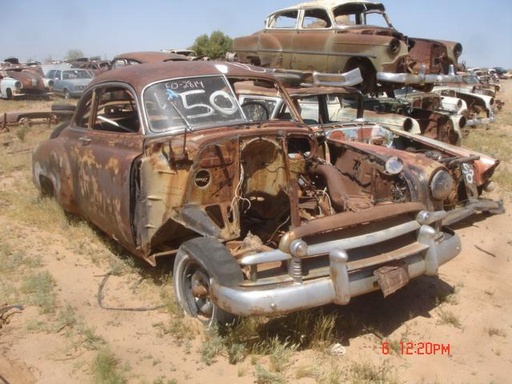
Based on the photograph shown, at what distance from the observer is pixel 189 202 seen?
13.1 ft

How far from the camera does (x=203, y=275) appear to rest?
367 cm

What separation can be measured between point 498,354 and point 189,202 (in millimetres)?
2425

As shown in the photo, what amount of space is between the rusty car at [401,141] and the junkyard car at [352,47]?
3029 millimetres

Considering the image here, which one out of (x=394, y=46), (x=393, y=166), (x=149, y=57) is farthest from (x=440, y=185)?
(x=149, y=57)

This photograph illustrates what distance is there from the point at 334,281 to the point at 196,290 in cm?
101

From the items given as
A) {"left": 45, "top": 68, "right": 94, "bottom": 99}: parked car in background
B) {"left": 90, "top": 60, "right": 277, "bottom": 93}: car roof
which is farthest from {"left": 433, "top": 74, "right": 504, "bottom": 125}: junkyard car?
{"left": 45, "top": 68, "right": 94, "bottom": 99}: parked car in background

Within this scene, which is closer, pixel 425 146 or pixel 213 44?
pixel 425 146

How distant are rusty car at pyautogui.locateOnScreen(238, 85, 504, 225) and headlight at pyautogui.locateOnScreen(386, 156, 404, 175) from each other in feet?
3.48

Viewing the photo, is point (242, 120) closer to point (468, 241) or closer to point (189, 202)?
point (189, 202)

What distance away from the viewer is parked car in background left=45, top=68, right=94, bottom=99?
21.3 metres

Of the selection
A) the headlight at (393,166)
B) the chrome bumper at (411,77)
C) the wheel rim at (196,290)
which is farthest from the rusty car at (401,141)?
the chrome bumper at (411,77)

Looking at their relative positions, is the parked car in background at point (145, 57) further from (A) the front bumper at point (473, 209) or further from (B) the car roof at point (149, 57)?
(A) the front bumper at point (473, 209)

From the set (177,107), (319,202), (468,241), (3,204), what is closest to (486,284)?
(468,241)

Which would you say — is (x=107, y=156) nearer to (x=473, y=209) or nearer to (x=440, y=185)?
(x=440, y=185)
